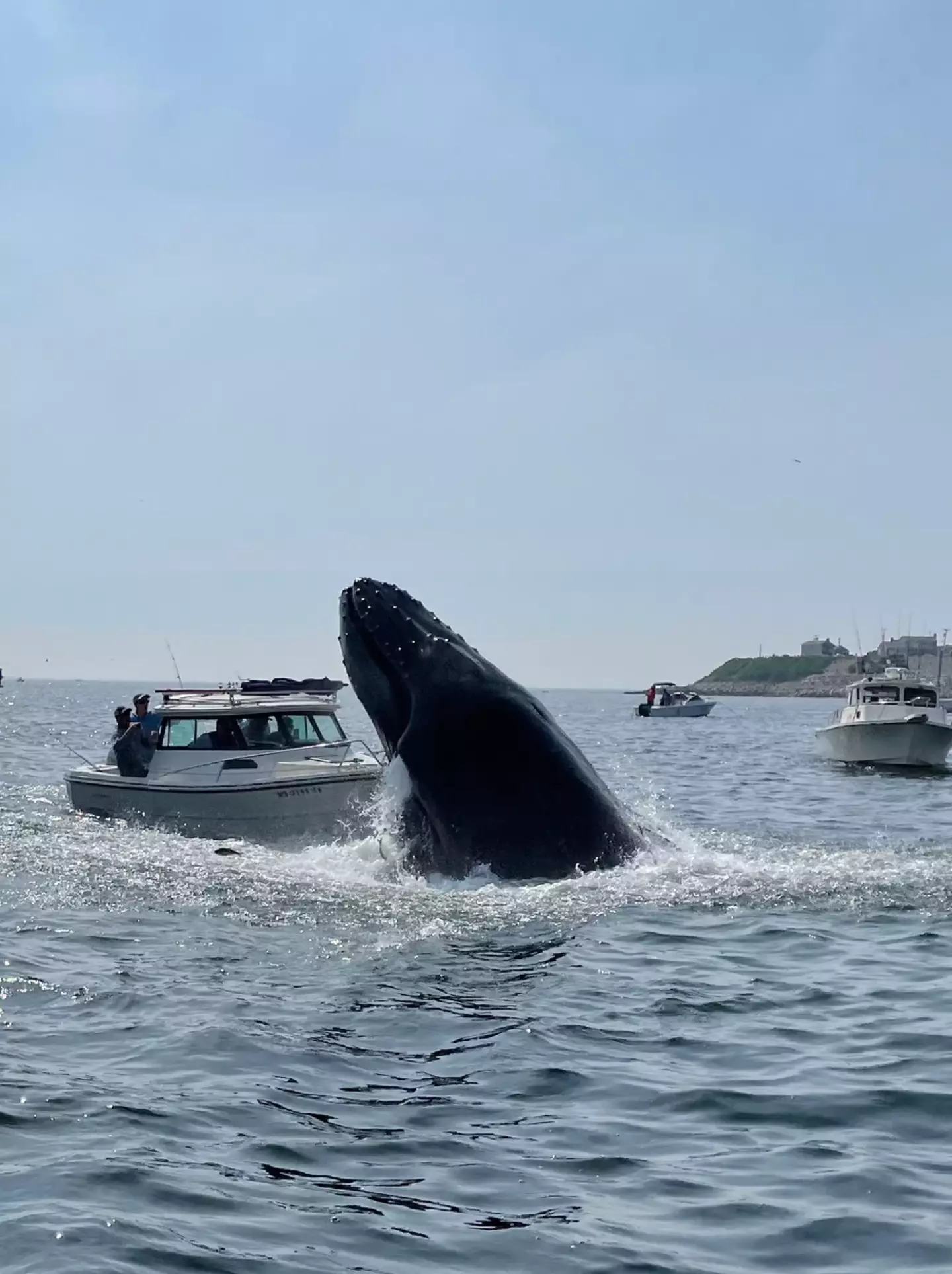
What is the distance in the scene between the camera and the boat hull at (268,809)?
1884cm

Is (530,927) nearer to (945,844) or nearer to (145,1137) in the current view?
(145,1137)

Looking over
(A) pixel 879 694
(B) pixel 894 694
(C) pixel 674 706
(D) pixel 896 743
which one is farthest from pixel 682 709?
(D) pixel 896 743

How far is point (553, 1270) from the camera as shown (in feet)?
15.7

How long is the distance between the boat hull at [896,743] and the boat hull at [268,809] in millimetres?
20567

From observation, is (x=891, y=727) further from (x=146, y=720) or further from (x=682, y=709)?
(x=682, y=709)

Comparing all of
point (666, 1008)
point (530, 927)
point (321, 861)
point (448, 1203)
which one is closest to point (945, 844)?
point (321, 861)

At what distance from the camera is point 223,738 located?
A: 20.7 meters

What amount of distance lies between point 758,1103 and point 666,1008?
1697 mm

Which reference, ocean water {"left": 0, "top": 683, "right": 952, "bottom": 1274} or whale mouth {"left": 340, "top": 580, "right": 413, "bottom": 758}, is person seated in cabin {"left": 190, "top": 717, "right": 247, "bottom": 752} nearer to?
ocean water {"left": 0, "top": 683, "right": 952, "bottom": 1274}

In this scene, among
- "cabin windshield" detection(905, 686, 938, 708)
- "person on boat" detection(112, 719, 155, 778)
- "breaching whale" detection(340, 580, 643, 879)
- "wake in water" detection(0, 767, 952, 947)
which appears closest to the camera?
"wake in water" detection(0, 767, 952, 947)

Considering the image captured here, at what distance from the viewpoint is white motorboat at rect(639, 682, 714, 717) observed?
97938 mm

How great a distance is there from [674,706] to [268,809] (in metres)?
81.5

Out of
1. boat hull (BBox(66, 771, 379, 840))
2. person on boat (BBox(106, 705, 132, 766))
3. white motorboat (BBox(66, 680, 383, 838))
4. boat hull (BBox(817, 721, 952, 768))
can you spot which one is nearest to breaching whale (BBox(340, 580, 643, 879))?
white motorboat (BBox(66, 680, 383, 838))

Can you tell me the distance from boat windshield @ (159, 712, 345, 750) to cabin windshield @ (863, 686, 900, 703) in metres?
21.4
